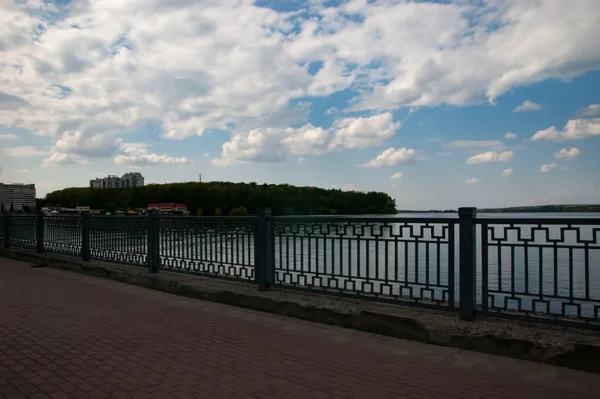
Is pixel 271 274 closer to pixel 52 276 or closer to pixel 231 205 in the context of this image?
pixel 52 276

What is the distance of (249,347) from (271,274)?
2.13 meters

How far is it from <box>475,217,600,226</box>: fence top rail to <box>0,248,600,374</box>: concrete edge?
1.05 meters

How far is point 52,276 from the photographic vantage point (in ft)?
32.8

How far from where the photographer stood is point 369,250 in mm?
5871

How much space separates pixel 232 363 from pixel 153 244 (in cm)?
500

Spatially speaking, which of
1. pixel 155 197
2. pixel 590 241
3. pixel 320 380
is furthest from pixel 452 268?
pixel 155 197

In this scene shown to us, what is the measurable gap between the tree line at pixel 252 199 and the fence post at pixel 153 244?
77.6 feet

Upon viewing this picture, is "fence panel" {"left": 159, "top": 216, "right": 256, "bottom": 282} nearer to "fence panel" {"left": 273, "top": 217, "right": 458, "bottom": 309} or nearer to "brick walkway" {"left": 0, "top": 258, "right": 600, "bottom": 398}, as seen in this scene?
"fence panel" {"left": 273, "top": 217, "right": 458, "bottom": 309}

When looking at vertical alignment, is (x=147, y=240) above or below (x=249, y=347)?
above

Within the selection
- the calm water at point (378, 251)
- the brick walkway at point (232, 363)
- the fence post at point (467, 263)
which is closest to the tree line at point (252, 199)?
the calm water at point (378, 251)

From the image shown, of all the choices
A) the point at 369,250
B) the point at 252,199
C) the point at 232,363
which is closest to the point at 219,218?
the point at 369,250

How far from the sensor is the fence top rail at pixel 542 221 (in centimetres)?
414

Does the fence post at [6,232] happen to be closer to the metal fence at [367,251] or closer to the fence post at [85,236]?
the metal fence at [367,251]

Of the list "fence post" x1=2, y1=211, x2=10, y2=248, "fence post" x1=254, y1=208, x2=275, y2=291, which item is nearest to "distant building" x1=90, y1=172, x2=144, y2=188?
"fence post" x1=2, y1=211, x2=10, y2=248
